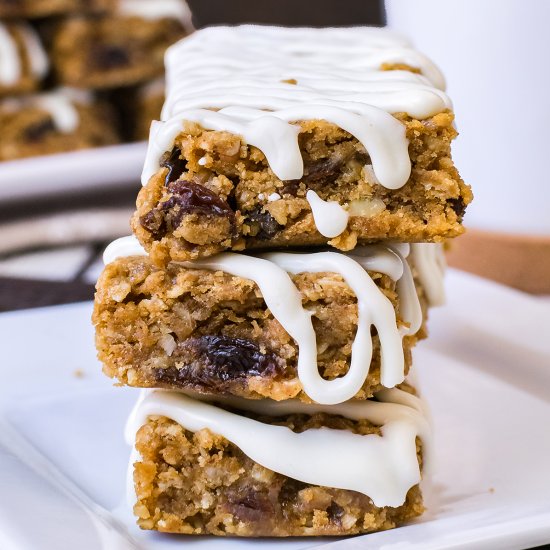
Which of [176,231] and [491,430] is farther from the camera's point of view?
[491,430]

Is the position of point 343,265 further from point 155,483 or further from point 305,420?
point 155,483

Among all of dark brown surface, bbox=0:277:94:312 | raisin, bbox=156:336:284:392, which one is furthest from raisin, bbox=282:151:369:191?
dark brown surface, bbox=0:277:94:312

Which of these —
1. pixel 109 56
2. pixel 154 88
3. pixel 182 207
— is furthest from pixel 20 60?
pixel 182 207

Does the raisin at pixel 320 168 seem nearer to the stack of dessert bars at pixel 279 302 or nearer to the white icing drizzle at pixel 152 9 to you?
the stack of dessert bars at pixel 279 302

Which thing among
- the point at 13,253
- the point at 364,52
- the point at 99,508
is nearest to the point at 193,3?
the point at 13,253

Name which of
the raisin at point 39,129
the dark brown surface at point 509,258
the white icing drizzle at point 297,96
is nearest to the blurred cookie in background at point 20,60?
the raisin at point 39,129

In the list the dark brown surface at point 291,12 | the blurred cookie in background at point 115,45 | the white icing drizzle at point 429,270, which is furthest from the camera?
the dark brown surface at point 291,12

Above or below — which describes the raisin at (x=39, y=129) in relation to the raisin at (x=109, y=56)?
below

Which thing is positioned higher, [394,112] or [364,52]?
[394,112]
